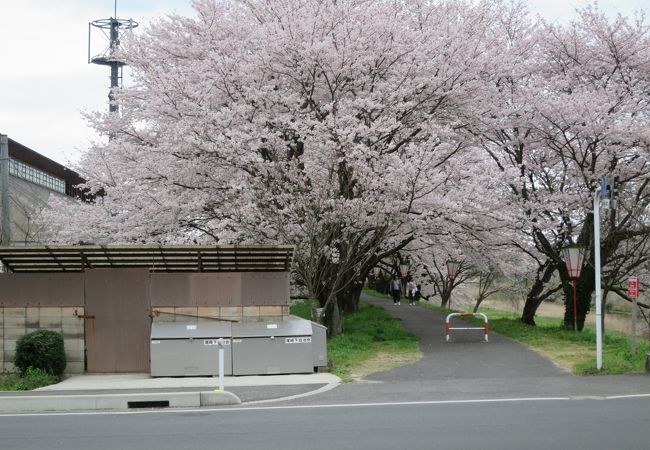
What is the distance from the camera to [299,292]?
1047 inches

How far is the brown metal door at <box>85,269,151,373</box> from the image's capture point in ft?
56.4

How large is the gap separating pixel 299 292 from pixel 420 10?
1014 cm

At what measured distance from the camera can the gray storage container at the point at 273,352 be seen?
16.4 m

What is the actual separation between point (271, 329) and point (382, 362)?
3064mm

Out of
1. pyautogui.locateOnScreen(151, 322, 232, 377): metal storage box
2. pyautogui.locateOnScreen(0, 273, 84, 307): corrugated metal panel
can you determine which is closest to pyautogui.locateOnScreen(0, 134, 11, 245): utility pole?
pyautogui.locateOnScreen(0, 273, 84, 307): corrugated metal panel

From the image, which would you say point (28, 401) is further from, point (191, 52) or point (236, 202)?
point (191, 52)

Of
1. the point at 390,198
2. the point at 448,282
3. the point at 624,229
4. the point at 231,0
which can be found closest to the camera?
the point at 390,198

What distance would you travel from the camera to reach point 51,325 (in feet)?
56.1

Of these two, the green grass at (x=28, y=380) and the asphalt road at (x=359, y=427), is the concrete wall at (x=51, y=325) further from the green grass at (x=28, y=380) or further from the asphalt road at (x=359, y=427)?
the asphalt road at (x=359, y=427)

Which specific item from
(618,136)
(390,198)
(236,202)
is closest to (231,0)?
(236,202)

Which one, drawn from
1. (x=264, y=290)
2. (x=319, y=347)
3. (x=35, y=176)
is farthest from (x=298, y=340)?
(x=35, y=176)

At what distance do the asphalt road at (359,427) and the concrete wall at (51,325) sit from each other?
529 cm

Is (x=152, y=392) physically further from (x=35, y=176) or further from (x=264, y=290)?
(x=35, y=176)

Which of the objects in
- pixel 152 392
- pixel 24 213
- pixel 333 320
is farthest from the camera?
pixel 24 213
